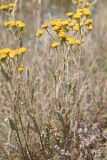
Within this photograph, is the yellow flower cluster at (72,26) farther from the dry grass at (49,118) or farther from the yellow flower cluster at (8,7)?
the yellow flower cluster at (8,7)

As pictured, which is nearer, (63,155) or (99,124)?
(63,155)

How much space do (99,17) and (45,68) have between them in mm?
2314

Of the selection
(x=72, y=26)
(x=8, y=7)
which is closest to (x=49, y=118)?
(x=72, y=26)

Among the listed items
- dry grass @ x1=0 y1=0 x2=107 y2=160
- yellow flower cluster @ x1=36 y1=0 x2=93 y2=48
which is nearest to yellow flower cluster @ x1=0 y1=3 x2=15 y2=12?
dry grass @ x1=0 y1=0 x2=107 y2=160

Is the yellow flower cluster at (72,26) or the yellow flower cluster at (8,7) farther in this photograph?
the yellow flower cluster at (8,7)

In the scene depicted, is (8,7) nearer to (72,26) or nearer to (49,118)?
(72,26)

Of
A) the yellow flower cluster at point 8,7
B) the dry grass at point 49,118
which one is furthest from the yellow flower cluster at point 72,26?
the yellow flower cluster at point 8,7

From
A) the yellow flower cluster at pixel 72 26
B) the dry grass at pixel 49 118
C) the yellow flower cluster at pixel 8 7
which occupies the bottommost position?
the dry grass at pixel 49 118

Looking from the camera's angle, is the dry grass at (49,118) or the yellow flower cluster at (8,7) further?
the yellow flower cluster at (8,7)

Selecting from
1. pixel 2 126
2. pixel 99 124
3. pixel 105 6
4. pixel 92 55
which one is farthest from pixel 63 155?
pixel 105 6

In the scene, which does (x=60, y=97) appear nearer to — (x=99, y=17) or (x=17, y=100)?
(x=17, y=100)

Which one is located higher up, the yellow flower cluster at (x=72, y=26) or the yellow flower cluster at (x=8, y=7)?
the yellow flower cluster at (x=8, y=7)

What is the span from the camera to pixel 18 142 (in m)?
1.99

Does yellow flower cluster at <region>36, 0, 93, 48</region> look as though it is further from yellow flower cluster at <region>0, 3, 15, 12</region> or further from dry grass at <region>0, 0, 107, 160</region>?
yellow flower cluster at <region>0, 3, 15, 12</region>
